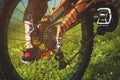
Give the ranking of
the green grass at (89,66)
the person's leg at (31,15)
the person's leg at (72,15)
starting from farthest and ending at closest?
the green grass at (89,66)
the person's leg at (31,15)
the person's leg at (72,15)

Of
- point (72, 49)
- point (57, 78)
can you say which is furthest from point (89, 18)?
point (72, 49)

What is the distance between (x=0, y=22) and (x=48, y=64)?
7.31 feet

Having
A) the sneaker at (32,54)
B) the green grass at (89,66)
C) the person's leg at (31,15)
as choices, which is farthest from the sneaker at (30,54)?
the green grass at (89,66)

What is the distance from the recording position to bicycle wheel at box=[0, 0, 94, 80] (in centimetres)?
589

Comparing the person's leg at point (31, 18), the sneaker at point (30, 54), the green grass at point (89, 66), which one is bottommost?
the green grass at point (89, 66)

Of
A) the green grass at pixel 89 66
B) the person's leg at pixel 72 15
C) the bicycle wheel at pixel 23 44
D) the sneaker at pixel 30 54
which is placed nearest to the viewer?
the bicycle wheel at pixel 23 44

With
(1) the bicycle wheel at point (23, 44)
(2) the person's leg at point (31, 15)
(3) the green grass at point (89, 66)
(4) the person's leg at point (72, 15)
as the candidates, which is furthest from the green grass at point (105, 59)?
(2) the person's leg at point (31, 15)

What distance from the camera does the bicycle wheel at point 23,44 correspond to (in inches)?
232

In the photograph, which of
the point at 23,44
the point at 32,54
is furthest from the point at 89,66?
the point at 32,54

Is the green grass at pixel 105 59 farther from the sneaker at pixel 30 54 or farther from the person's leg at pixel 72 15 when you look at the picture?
the person's leg at pixel 72 15

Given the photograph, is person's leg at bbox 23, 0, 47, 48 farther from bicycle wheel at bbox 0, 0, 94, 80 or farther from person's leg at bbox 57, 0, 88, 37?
person's leg at bbox 57, 0, 88, 37

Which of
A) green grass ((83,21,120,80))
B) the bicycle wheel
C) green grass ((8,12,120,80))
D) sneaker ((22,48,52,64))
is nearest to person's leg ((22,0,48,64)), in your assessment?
sneaker ((22,48,52,64))

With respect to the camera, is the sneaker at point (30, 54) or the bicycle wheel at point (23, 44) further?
the sneaker at point (30, 54)

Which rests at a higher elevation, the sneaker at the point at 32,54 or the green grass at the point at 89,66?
the sneaker at the point at 32,54
